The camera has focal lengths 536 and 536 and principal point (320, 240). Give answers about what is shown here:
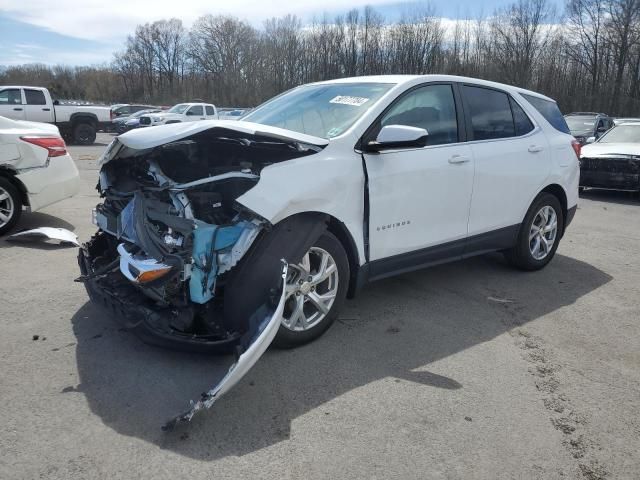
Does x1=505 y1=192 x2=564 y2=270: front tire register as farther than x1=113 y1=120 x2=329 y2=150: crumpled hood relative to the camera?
Yes

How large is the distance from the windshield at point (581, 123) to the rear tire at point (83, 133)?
18878 mm

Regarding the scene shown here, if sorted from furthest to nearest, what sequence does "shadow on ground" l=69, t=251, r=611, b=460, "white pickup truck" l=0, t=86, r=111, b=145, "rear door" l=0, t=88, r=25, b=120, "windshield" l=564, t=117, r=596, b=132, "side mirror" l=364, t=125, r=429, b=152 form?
"white pickup truck" l=0, t=86, r=111, b=145 → "rear door" l=0, t=88, r=25, b=120 → "windshield" l=564, t=117, r=596, b=132 → "side mirror" l=364, t=125, r=429, b=152 → "shadow on ground" l=69, t=251, r=611, b=460

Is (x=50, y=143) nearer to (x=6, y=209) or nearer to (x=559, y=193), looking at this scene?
(x=6, y=209)

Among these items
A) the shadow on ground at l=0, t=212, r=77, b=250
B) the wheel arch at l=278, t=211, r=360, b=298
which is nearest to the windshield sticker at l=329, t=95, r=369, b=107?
the wheel arch at l=278, t=211, r=360, b=298

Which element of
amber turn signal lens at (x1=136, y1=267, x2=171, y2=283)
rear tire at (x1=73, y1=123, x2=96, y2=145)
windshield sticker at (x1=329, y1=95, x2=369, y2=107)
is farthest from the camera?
rear tire at (x1=73, y1=123, x2=96, y2=145)

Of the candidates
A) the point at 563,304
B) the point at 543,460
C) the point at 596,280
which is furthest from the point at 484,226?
the point at 543,460

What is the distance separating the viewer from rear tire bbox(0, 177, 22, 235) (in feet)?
20.5

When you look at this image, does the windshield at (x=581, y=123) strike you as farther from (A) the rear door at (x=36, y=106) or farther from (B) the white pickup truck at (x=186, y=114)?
(A) the rear door at (x=36, y=106)

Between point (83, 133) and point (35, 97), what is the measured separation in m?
2.85

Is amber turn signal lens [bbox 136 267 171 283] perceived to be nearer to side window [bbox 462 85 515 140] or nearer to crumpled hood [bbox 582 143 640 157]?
side window [bbox 462 85 515 140]

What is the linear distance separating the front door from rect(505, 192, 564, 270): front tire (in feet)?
3.50

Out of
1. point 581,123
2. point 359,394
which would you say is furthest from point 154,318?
point 581,123

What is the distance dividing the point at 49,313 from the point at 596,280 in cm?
513

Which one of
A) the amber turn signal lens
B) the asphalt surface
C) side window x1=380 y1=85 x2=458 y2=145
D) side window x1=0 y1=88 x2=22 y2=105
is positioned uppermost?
side window x1=0 y1=88 x2=22 y2=105
